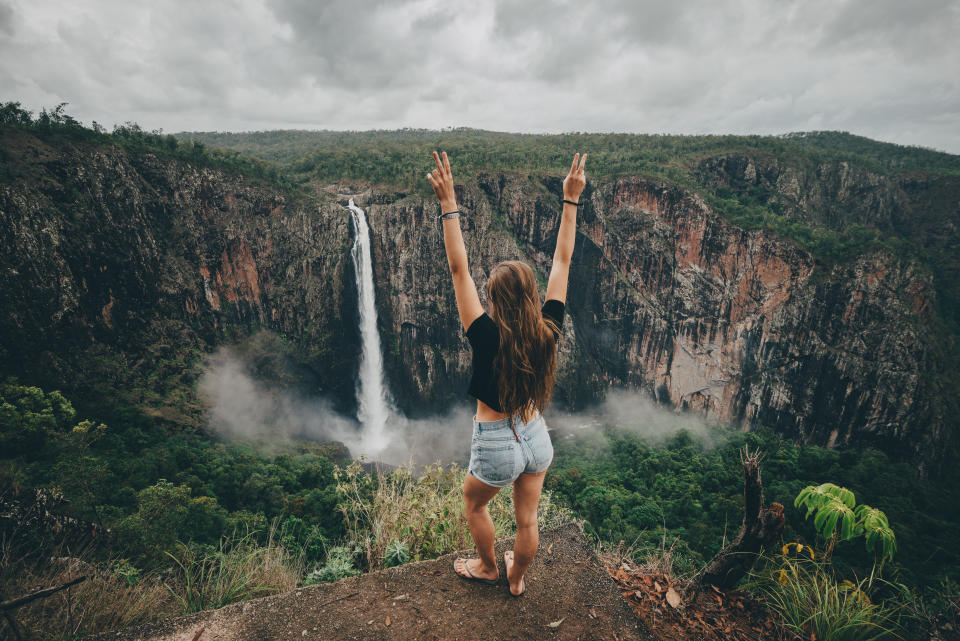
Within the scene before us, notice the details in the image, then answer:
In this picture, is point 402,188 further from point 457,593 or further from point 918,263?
point 918,263

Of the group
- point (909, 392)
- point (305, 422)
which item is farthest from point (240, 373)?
point (909, 392)

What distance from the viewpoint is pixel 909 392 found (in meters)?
24.7

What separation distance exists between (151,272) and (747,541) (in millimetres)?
27102

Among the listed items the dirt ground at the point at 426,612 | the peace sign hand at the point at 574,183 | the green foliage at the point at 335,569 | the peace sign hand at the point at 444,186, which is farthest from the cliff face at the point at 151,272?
the peace sign hand at the point at 574,183

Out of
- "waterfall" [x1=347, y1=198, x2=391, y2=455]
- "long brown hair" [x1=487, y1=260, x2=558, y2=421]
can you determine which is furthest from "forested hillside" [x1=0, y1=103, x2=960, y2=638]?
"long brown hair" [x1=487, y1=260, x2=558, y2=421]

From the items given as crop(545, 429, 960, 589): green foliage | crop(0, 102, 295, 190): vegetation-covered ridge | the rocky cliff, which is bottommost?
crop(545, 429, 960, 589): green foliage

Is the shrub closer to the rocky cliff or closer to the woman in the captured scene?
the woman

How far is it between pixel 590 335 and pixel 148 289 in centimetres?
3049

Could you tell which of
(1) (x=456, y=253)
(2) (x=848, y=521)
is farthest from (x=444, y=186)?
(2) (x=848, y=521)

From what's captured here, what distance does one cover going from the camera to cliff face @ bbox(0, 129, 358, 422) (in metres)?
16.3

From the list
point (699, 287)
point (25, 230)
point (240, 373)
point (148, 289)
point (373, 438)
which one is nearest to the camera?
point (25, 230)

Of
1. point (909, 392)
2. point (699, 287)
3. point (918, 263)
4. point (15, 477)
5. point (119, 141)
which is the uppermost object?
point (119, 141)

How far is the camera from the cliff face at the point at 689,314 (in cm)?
2572

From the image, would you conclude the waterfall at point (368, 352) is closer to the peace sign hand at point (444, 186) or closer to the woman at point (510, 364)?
the woman at point (510, 364)
